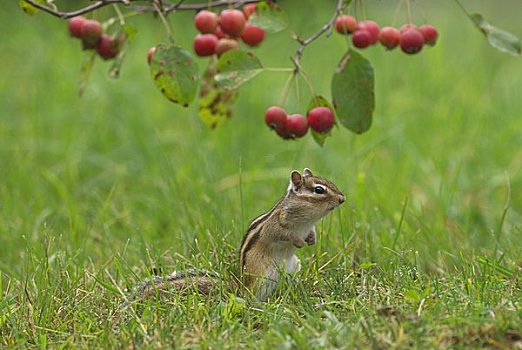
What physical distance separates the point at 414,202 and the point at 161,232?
1.72m

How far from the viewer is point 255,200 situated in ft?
21.0

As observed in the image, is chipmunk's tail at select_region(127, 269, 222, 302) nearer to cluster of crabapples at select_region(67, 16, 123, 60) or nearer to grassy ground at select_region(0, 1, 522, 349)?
grassy ground at select_region(0, 1, 522, 349)

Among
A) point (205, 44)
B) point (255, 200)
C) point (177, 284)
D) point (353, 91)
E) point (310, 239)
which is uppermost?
point (205, 44)

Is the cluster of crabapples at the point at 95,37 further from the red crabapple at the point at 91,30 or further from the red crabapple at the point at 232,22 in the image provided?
the red crabapple at the point at 232,22

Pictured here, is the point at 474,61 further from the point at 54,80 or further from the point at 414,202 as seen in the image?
the point at 54,80

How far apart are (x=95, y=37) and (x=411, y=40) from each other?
1419 millimetres

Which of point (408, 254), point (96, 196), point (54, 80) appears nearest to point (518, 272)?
point (408, 254)

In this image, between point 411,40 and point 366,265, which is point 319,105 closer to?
point 411,40

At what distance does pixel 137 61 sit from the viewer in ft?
29.4

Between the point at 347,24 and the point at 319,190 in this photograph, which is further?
the point at 347,24

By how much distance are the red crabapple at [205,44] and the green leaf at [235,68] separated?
16 cm

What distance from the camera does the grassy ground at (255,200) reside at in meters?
3.63

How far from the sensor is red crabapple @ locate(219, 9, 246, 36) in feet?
13.6

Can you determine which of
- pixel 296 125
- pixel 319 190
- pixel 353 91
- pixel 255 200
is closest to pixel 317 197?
pixel 319 190
